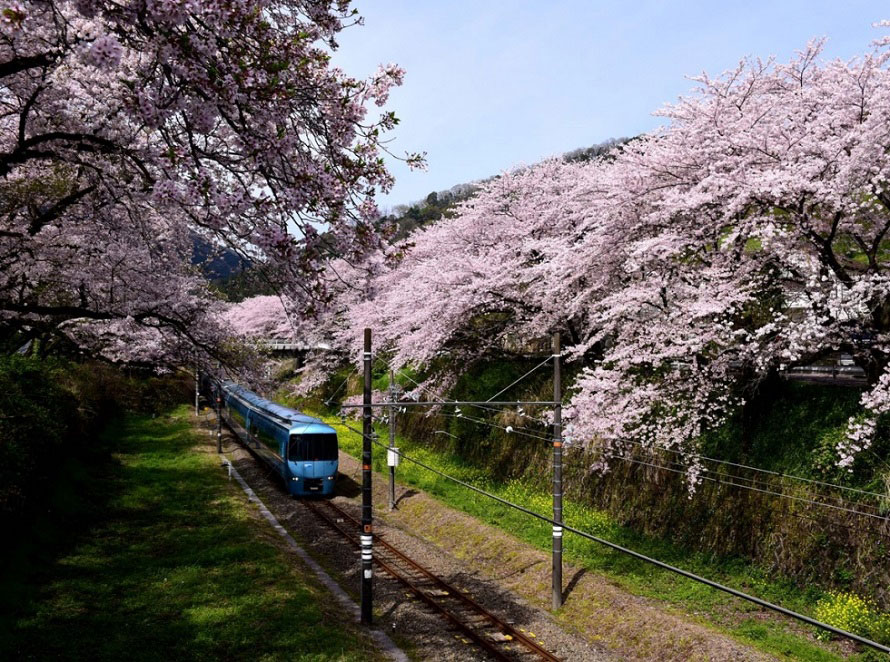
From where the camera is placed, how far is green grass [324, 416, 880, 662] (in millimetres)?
12031

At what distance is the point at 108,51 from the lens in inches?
186

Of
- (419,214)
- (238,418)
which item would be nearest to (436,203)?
(419,214)

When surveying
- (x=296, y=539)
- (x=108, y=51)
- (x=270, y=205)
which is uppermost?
(x=108, y=51)

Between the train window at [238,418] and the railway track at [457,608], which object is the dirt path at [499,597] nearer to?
the railway track at [457,608]

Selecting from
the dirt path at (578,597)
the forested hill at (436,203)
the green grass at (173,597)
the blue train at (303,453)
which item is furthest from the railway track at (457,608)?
the forested hill at (436,203)

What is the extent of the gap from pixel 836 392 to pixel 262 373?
578 inches

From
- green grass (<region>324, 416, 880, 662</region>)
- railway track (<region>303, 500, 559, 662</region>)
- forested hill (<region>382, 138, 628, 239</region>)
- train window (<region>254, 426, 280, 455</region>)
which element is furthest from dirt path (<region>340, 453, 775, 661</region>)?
forested hill (<region>382, 138, 628, 239</region>)

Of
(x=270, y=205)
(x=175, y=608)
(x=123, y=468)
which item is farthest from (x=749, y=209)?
(x=123, y=468)

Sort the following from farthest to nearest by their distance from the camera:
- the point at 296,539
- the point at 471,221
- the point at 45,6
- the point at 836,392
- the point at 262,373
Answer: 1. the point at 471,221
2. the point at 296,539
3. the point at 262,373
4. the point at 836,392
5. the point at 45,6

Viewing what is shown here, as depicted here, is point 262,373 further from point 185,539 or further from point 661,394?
point 661,394

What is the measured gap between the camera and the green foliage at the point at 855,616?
10561mm

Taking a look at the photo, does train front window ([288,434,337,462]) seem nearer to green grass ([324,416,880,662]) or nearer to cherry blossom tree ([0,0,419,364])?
green grass ([324,416,880,662])

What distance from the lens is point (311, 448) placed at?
2367cm

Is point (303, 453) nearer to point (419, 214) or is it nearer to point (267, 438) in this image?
point (267, 438)
